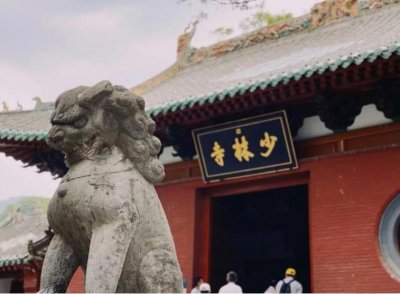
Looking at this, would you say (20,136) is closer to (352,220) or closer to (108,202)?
(352,220)

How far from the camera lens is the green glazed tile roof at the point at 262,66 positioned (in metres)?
7.34

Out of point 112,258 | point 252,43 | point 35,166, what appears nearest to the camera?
point 112,258

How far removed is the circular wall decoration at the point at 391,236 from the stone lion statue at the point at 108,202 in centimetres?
501

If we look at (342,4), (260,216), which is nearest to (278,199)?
(260,216)

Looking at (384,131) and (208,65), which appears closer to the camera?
(384,131)

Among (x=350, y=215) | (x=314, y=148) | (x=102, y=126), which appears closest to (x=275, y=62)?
(x=314, y=148)

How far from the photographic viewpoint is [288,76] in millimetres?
6859

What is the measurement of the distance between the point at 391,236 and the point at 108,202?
5373 mm

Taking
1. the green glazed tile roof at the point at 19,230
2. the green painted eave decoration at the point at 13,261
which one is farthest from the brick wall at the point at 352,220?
the green glazed tile roof at the point at 19,230

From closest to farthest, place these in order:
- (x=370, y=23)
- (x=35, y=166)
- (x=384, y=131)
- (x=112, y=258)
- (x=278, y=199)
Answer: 1. (x=112, y=258)
2. (x=384, y=131)
3. (x=35, y=166)
4. (x=370, y=23)
5. (x=278, y=199)

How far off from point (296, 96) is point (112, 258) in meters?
5.33

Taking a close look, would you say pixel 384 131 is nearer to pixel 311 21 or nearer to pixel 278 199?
pixel 278 199

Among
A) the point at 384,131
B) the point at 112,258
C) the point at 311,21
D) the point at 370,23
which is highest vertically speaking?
the point at 311,21

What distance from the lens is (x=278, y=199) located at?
12.0 m
